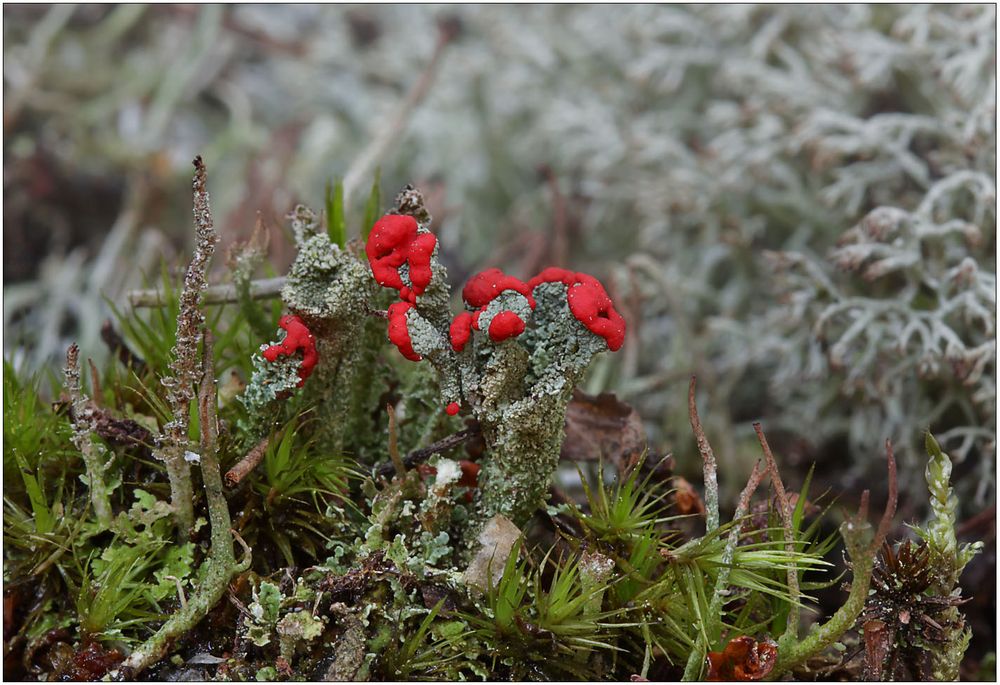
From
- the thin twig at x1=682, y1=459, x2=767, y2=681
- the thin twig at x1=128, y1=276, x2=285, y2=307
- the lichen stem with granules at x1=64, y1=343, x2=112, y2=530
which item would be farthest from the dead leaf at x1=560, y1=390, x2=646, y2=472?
the lichen stem with granules at x1=64, y1=343, x2=112, y2=530

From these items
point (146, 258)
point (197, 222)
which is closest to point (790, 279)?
point (197, 222)

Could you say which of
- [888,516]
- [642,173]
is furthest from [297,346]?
[642,173]

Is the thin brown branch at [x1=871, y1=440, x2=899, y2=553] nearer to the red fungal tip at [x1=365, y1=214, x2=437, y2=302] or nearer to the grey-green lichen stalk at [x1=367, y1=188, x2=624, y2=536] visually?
the grey-green lichen stalk at [x1=367, y1=188, x2=624, y2=536]

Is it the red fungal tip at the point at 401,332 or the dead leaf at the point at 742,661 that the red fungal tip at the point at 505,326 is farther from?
the dead leaf at the point at 742,661

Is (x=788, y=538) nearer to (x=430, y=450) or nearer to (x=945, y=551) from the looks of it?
(x=945, y=551)

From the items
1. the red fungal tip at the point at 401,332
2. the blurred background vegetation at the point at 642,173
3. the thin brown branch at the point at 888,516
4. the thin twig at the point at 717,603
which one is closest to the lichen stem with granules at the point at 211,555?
the red fungal tip at the point at 401,332

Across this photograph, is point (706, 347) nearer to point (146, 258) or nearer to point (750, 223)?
point (750, 223)
